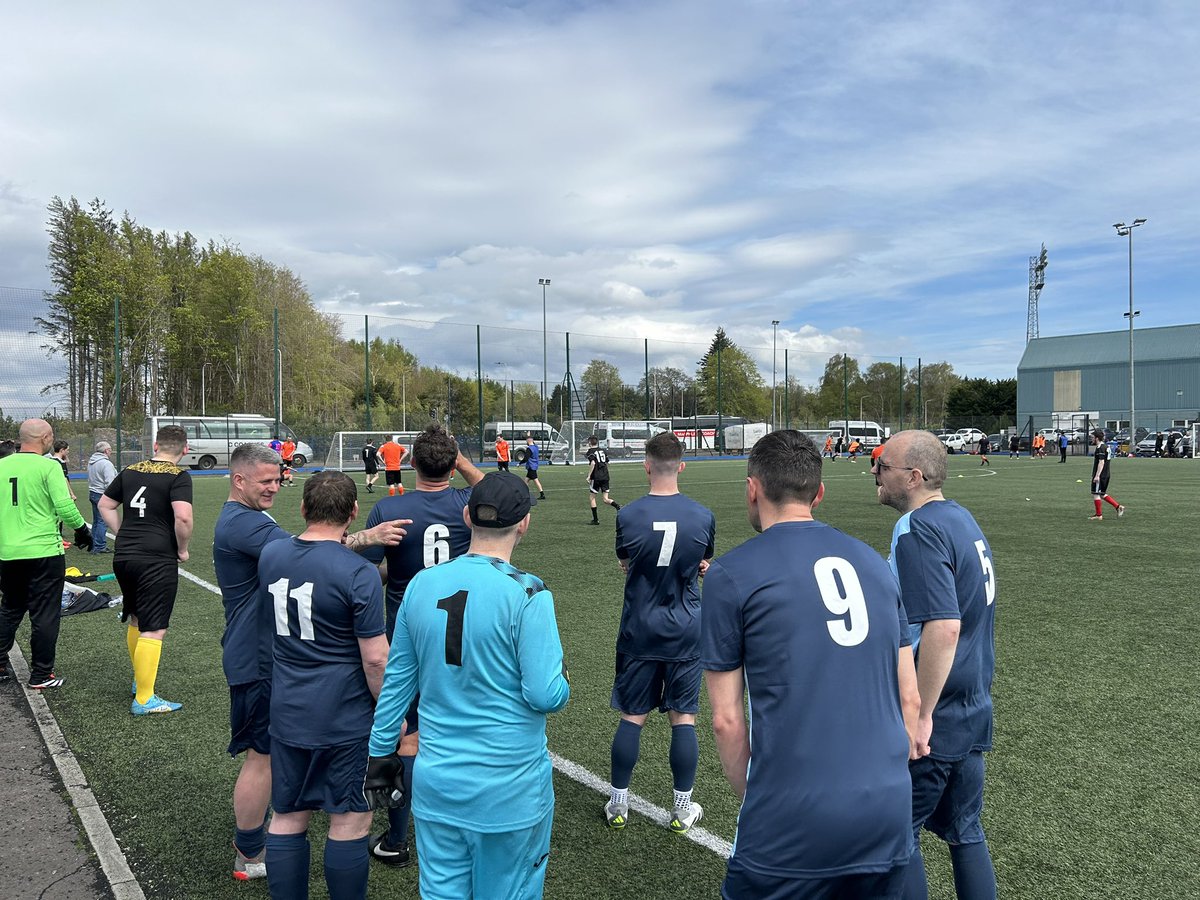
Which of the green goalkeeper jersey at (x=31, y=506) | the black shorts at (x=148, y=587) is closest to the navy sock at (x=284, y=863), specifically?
the black shorts at (x=148, y=587)

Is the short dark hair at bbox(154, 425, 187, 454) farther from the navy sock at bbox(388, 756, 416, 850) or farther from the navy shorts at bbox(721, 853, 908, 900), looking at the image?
the navy shorts at bbox(721, 853, 908, 900)

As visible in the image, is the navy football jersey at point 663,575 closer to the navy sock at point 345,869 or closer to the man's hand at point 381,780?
the navy sock at point 345,869

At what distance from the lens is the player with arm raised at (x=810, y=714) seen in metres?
1.95

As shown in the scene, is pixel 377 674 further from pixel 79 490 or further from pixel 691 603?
pixel 79 490

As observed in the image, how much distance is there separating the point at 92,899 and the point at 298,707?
1.53m

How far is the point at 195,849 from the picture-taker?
12.5ft

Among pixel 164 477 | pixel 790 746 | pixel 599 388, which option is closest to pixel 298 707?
pixel 790 746

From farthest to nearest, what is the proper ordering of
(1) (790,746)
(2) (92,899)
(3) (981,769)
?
(2) (92,899) → (3) (981,769) → (1) (790,746)

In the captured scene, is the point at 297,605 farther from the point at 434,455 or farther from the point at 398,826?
the point at 398,826

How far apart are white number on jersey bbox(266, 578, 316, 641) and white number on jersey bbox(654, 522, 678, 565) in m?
1.87

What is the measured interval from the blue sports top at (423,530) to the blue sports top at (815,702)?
6.22 ft

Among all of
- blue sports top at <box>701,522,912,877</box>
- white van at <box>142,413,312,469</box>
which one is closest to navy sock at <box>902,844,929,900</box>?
blue sports top at <box>701,522,912,877</box>

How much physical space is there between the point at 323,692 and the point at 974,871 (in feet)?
8.35

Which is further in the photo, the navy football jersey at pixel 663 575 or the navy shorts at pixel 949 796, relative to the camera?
the navy football jersey at pixel 663 575
